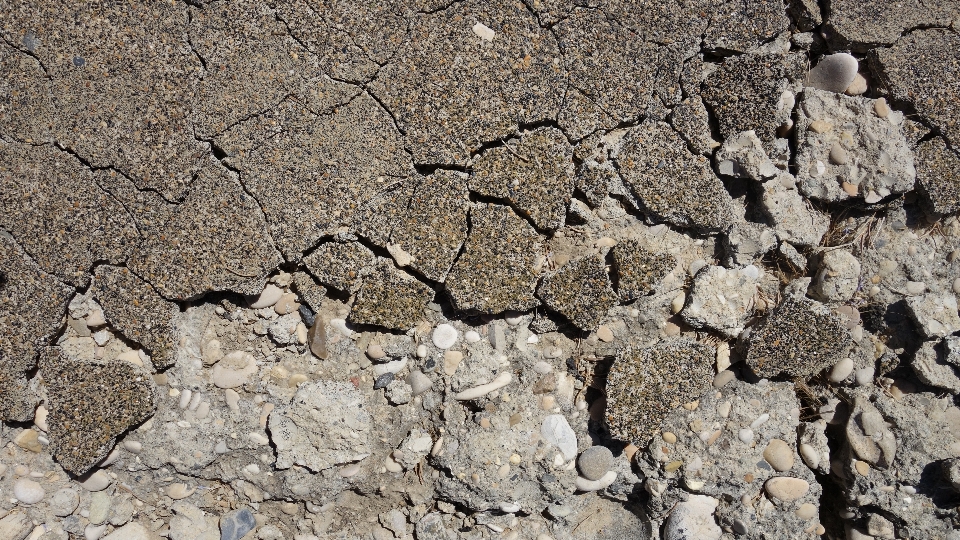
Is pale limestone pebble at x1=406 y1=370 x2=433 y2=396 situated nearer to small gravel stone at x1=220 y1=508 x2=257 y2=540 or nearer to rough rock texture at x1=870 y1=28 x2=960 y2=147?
small gravel stone at x1=220 y1=508 x2=257 y2=540

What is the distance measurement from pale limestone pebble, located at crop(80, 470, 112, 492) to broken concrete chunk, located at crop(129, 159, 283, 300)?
611 millimetres

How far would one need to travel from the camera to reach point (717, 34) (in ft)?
6.40

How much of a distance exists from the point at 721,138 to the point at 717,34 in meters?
0.31

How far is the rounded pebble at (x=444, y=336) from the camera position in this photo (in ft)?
6.52

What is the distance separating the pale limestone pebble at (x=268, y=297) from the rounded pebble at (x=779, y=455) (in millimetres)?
1581

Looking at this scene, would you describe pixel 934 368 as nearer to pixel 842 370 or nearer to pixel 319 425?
pixel 842 370

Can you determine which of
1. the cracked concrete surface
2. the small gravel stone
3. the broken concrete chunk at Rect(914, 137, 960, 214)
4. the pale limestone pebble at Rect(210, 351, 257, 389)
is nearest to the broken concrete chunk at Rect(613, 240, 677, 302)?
the cracked concrete surface

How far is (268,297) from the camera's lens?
1.92 meters

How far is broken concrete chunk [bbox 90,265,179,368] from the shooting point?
1856mm

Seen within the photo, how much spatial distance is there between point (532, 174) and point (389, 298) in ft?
1.84

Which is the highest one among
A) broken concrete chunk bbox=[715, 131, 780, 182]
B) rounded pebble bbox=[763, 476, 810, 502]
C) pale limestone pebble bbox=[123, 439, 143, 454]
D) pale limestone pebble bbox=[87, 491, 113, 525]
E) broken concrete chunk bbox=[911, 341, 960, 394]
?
broken concrete chunk bbox=[715, 131, 780, 182]

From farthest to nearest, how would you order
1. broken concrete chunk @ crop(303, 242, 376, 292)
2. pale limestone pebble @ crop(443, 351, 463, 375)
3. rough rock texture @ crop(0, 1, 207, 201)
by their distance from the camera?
1. pale limestone pebble @ crop(443, 351, 463, 375)
2. broken concrete chunk @ crop(303, 242, 376, 292)
3. rough rock texture @ crop(0, 1, 207, 201)

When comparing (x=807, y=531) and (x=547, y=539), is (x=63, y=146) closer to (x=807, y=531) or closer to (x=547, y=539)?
(x=547, y=539)

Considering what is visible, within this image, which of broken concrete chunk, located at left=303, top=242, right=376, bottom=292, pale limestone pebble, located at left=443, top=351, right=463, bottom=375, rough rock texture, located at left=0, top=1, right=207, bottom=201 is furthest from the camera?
pale limestone pebble, located at left=443, top=351, right=463, bottom=375
